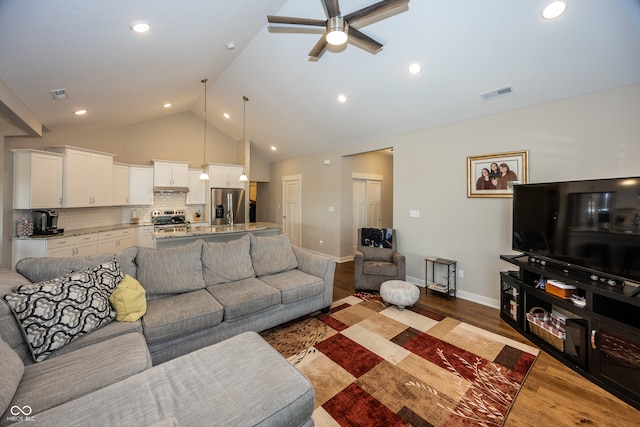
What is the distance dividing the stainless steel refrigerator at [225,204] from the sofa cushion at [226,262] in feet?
12.6

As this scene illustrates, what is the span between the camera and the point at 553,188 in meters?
2.51

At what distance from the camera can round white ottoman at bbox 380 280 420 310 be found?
314cm

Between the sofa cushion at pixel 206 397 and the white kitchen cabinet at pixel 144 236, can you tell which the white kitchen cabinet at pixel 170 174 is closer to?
the white kitchen cabinet at pixel 144 236

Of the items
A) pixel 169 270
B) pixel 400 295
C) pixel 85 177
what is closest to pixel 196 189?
pixel 85 177

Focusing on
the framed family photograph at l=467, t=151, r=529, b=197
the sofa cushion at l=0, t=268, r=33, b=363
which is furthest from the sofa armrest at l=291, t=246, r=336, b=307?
the sofa cushion at l=0, t=268, r=33, b=363

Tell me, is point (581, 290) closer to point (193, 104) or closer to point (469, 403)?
point (469, 403)

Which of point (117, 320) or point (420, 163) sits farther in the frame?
point (420, 163)

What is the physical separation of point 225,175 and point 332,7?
5.52m

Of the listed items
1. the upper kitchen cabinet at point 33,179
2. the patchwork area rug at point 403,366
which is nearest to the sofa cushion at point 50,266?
the patchwork area rug at point 403,366

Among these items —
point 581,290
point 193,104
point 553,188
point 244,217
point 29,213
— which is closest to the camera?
point 581,290

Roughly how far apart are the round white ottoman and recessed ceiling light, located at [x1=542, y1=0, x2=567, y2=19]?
9.83ft

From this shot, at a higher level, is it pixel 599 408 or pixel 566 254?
pixel 566 254

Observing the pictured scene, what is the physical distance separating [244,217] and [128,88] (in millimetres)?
3906

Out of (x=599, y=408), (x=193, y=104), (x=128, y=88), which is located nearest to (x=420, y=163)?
(x=599, y=408)
